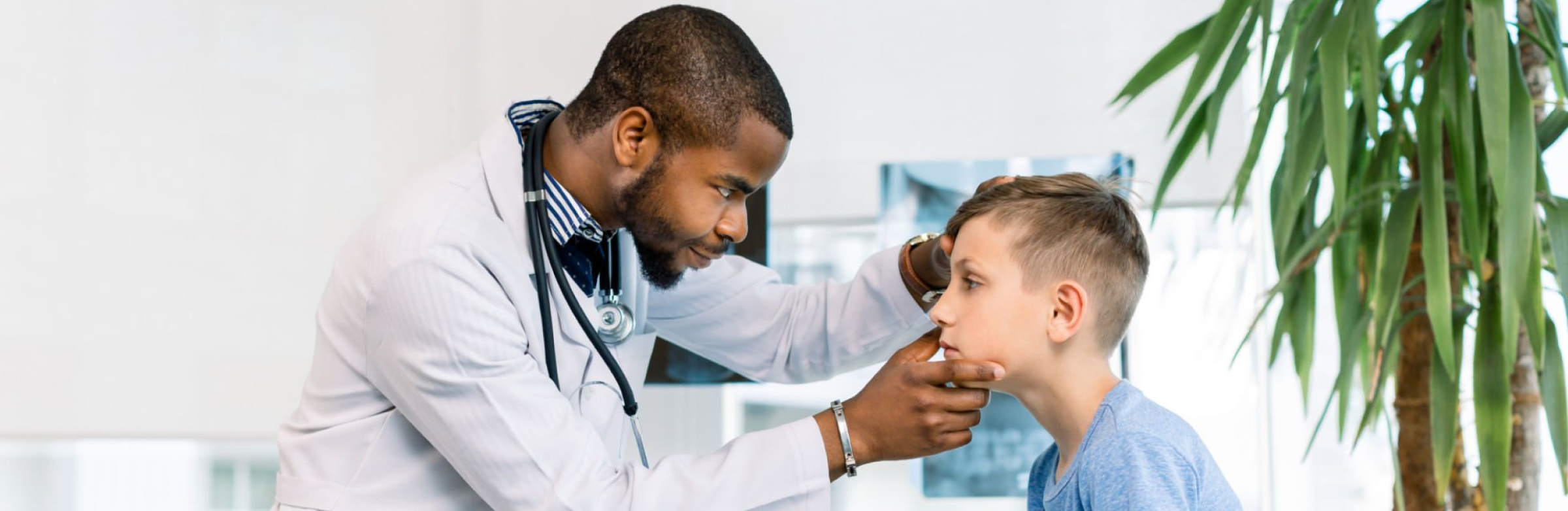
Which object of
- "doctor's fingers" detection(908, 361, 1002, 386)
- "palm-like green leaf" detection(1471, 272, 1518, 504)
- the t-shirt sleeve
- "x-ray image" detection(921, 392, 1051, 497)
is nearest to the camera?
the t-shirt sleeve

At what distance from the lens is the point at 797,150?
2.92 m

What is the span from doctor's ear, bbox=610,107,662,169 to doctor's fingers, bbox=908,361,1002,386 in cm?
41

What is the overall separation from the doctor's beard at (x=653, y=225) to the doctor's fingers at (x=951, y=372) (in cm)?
35

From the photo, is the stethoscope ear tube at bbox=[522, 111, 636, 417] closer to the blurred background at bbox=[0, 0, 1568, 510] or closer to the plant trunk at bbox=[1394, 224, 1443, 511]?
the blurred background at bbox=[0, 0, 1568, 510]

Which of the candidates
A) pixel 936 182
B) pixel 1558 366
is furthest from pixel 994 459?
pixel 1558 366

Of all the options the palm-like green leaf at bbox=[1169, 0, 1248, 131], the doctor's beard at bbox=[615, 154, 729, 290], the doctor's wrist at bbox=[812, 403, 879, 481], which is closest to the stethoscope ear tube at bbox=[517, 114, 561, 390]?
the doctor's beard at bbox=[615, 154, 729, 290]

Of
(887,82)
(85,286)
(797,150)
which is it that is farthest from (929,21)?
(85,286)

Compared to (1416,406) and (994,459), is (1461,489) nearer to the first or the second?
(1416,406)

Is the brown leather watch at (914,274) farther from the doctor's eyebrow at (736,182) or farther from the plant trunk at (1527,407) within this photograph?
the plant trunk at (1527,407)

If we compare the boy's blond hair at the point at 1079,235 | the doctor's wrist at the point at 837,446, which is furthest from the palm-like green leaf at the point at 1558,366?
the doctor's wrist at the point at 837,446

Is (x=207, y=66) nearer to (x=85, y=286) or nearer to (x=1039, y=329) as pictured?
(x=85, y=286)

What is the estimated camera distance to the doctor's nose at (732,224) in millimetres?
1415

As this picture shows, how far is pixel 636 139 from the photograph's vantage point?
138 centimetres

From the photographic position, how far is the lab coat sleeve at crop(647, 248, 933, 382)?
1.71 meters
